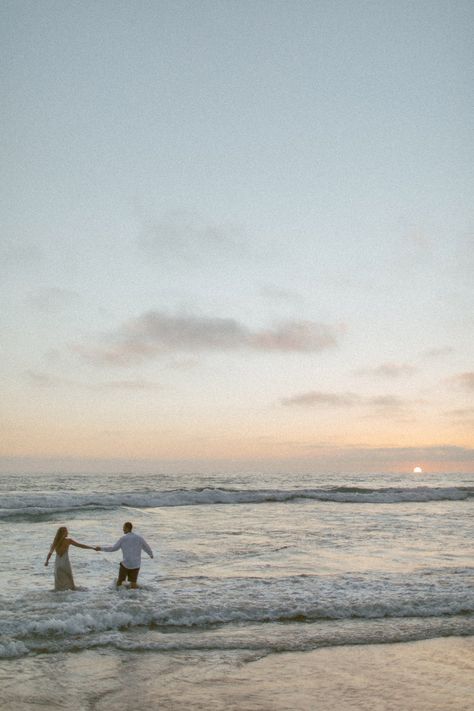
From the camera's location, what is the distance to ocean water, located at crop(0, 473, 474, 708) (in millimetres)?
9610

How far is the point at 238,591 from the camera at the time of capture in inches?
514

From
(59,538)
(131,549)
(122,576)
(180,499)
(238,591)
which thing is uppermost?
(59,538)

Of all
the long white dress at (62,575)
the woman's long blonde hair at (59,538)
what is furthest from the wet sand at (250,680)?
the woman's long blonde hair at (59,538)

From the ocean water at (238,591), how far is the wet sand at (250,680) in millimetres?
184

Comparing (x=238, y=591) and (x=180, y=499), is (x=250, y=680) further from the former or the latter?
(x=180, y=499)

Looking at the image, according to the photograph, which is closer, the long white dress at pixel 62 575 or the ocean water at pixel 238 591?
the ocean water at pixel 238 591

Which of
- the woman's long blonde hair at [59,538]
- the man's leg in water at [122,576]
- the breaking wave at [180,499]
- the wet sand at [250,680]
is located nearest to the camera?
the wet sand at [250,680]

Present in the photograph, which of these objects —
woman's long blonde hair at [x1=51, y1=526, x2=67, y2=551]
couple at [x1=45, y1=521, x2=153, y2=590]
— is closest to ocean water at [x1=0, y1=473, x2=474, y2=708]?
couple at [x1=45, y1=521, x2=153, y2=590]

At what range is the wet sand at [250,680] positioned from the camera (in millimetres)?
7043

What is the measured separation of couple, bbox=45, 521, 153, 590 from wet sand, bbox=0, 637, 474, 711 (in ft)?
13.9

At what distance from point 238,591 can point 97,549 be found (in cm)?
338

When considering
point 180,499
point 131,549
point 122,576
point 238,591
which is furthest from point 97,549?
point 180,499

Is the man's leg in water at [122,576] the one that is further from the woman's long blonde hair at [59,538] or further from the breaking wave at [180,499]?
the breaking wave at [180,499]

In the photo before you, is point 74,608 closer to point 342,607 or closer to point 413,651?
point 342,607
